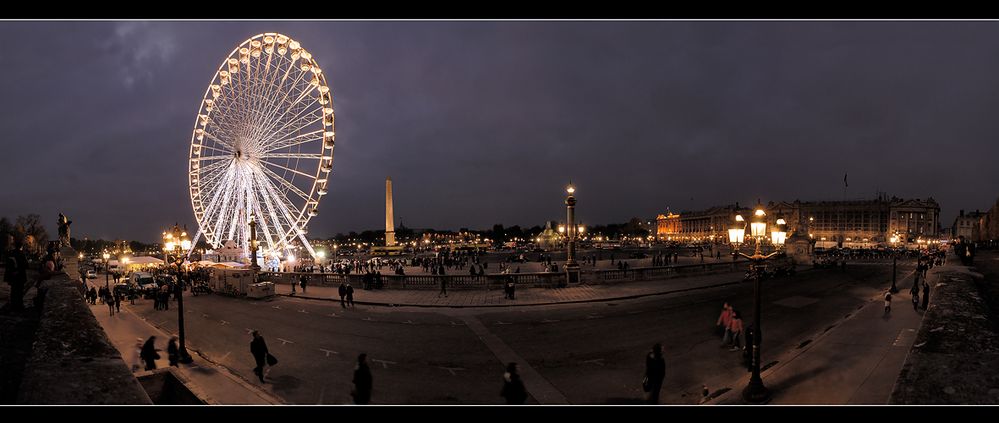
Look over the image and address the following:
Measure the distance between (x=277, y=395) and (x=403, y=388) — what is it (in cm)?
257

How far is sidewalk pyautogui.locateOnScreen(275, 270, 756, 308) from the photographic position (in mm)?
18656

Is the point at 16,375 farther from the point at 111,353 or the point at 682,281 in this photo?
the point at 682,281

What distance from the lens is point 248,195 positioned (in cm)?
3466

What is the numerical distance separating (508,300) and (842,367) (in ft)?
40.5

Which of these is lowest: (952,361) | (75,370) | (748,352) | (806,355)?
(806,355)

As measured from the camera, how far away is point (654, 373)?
760 cm

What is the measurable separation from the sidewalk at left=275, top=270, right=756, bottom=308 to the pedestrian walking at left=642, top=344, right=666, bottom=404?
34.3ft

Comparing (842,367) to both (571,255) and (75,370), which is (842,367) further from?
(571,255)

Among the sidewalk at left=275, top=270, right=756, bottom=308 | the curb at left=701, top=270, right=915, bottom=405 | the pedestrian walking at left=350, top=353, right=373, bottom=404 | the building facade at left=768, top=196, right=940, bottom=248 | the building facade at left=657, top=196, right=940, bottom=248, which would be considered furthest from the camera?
the building facade at left=768, top=196, right=940, bottom=248

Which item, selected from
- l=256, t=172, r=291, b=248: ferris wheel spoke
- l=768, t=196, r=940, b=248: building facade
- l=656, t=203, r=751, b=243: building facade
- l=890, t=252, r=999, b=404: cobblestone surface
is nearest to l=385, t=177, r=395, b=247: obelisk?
l=256, t=172, r=291, b=248: ferris wheel spoke

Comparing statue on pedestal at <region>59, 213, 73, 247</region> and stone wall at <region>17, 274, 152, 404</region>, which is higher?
statue on pedestal at <region>59, 213, 73, 247</region>

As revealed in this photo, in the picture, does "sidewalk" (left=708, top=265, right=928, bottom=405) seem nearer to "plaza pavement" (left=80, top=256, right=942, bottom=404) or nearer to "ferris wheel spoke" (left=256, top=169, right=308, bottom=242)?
"plaza pavement" (left=80, top=256, right=942, bottom=404)

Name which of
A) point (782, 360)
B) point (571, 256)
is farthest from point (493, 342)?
point (571, 256)
